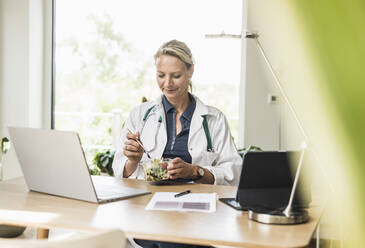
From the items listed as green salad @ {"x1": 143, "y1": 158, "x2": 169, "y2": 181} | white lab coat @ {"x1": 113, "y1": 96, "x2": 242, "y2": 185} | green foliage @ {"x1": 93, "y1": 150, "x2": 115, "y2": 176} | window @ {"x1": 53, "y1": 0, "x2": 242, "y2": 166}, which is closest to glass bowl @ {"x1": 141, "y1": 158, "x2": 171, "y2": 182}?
green salad @ {"x1": 143, "y1": 158, "x2": 169, "y2": 181}

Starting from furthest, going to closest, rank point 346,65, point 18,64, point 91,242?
point 18,64, point 91,242, point 346,65

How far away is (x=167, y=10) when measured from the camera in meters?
4.39

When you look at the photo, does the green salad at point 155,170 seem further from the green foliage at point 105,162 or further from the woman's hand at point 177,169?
the green foliage at point 105,162

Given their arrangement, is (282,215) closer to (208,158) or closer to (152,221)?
(152,221)

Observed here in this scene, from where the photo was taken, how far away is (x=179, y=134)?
204cm

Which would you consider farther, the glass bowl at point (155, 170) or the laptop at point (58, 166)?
the glass bowl at point (155, 170)

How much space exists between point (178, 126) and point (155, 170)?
1.47ft

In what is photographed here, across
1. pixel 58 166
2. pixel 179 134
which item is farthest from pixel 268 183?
pixel 179 134

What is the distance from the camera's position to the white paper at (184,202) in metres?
1.29

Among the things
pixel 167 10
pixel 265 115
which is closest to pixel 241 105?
pixel 265 115

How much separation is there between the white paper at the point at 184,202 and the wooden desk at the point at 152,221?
3 cm

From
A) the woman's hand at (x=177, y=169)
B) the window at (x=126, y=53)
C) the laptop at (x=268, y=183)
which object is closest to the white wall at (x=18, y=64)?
the window at (x=126, y=53)

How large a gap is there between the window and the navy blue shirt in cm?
213

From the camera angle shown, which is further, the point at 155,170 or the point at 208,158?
the point at 208,158
